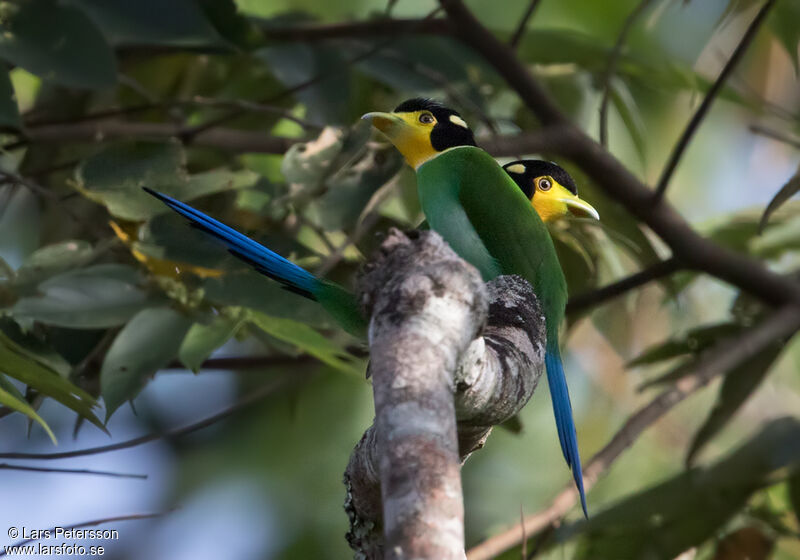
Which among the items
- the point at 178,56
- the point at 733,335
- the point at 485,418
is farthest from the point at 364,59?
the point at 485,418

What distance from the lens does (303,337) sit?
222 cm

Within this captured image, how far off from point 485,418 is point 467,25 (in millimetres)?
2000

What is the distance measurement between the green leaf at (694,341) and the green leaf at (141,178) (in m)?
1.50

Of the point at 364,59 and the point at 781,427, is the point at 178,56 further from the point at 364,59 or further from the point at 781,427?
the point at 781,427

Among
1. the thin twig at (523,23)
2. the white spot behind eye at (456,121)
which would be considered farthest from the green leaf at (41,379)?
the thin twig at (523,23)

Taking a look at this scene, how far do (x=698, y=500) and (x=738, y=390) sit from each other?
0.46 meters

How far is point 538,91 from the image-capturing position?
305cm

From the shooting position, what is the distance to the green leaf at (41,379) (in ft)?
6.03

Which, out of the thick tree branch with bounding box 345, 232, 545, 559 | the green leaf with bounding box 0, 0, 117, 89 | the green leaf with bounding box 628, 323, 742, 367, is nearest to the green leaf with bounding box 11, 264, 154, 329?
the green leaf with bounding box 0, 0, 117, 89

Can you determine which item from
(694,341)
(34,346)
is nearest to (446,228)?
(34,346)

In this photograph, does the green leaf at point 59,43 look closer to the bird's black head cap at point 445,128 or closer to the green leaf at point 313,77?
the green leaf at point 313,77

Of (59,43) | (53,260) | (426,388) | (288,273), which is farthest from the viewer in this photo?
(59,43)

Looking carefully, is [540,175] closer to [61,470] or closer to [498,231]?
[498,231]

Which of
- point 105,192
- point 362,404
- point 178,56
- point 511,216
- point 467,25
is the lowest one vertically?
point 362,404
